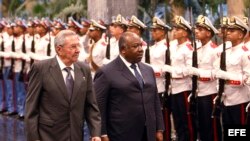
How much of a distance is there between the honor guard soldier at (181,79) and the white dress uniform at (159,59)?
0.52 feet

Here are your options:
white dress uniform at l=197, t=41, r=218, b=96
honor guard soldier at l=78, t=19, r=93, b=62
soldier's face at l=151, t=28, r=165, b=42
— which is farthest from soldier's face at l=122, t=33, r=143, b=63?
honor guard soldier at l=78, t=19, r=93, b=62

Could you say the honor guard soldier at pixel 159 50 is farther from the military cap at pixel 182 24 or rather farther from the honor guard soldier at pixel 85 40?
the honor guard soldier at pixel 85 40

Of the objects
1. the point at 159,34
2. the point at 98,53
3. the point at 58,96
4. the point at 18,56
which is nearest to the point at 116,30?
the point at 98,53

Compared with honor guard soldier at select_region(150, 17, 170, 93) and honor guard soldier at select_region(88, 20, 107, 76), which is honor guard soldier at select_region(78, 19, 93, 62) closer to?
honor guard soldier at select_region(88, 20, 107, 76)

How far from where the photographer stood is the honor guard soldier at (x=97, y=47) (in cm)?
1208

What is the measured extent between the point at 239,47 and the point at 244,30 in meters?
0.22

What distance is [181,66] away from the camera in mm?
10375

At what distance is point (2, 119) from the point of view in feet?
49.8

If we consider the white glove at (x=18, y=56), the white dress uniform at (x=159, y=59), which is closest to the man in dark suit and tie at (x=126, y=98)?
the white dress uniform at (x=159, y=59)

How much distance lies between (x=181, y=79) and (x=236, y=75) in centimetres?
128

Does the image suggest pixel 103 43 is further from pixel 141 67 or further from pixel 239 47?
pixel 141 67

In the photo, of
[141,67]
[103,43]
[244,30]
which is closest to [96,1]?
[103,43]

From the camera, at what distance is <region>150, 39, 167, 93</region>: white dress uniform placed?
35.1ft

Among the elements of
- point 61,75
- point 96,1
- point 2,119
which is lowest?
point 2,119
